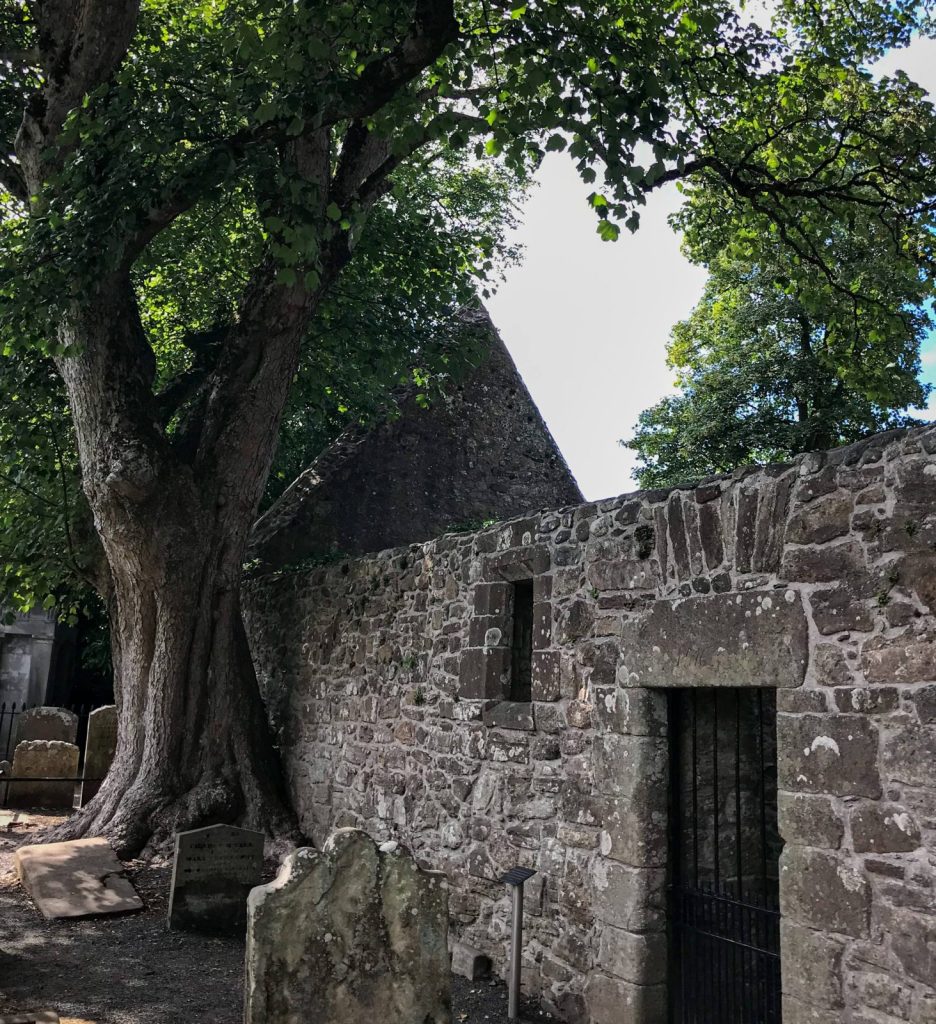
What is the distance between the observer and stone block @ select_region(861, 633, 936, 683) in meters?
3.64

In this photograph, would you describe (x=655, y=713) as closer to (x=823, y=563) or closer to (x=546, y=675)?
(x=546, y=675)

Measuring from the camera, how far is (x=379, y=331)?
35.2 ft

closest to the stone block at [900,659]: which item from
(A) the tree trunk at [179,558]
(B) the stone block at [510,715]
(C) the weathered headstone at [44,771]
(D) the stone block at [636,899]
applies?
(D) the stone block at [636,899]

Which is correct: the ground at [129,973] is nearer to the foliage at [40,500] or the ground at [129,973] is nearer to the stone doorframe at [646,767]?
the stone doorframe at [646,767]

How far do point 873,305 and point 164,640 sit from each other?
785 cm

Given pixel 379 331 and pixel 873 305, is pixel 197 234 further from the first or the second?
pixel 873 305

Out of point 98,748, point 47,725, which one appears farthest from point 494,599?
point 47,725

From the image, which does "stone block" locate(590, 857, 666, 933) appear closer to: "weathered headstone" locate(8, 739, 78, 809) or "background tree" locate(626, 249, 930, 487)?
"weathered headstone" locate(8, 739, 78, 809)

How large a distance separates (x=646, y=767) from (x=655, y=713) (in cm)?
29

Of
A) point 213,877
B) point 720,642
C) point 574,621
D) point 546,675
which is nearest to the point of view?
point 720,642

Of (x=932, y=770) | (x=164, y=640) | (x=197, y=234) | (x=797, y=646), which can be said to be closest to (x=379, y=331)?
(x=197, y=234)

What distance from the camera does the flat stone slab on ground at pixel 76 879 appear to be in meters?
6.94

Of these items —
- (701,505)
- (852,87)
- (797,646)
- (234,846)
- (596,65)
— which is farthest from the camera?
(852,87)

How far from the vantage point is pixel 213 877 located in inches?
274
